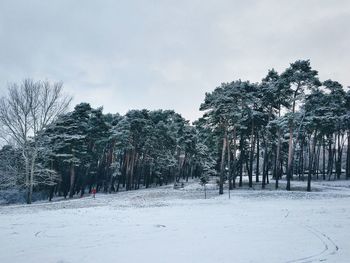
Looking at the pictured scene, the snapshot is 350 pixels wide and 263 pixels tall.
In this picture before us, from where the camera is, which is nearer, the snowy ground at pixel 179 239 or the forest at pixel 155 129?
the snowy ground at pixel 179 239

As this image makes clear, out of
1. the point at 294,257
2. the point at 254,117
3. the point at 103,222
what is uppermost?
the point at 254,117

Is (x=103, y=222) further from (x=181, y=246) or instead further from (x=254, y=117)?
(x=254, y=117)

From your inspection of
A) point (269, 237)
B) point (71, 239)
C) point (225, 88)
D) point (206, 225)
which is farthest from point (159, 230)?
point (225, 88)

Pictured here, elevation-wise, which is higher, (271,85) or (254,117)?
(271,85)

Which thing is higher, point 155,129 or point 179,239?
point 155,129

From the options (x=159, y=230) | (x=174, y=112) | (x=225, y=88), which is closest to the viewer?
(x=159, y=230)

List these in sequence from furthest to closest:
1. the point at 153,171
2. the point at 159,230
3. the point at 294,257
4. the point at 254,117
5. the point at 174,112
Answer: the point at 174,112 → the point at 153,171 → the point at 254,117 → the point at 159,230 → the point at 294,257

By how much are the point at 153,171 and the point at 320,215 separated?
42.8m

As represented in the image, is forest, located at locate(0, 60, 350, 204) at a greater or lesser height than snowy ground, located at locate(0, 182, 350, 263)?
greater

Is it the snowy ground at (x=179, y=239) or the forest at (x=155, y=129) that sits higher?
the forest at (x=155, y=129)

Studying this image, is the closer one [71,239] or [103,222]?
[71,239]

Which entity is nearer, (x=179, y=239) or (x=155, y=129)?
(x=179, y=239)

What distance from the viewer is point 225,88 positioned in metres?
37.2

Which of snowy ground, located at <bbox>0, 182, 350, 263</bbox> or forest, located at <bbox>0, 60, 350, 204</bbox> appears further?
forest, located at <bbox>0, 60, 350, 204</bbox>
